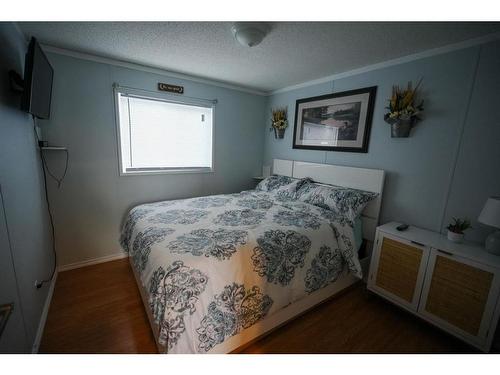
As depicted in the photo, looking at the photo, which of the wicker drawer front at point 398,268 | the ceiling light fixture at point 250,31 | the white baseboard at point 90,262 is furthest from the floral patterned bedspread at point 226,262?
the ceiling light fixture at point 250,31

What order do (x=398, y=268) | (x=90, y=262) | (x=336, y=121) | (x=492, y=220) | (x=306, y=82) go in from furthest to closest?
(x=306, y=82), (x=336, y=121), (x=90, y=262), (x=398, y=268), (x=492, y=220)

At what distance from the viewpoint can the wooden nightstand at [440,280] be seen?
1.44m

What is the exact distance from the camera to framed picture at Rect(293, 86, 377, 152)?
8.00ft

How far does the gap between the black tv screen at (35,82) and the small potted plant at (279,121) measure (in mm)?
2670

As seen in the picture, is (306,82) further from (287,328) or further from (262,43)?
(287,328)

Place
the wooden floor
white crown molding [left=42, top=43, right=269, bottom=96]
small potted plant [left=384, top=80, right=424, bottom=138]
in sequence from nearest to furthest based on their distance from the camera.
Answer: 1. the wooden floor
2. small potted plant [left=384, top=80, right=424, bottom=138]
3. white crown molding [left=42, top=43, right=269, bottom=96]

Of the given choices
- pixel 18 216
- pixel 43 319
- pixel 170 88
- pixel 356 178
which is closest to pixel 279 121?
pixel 356 178

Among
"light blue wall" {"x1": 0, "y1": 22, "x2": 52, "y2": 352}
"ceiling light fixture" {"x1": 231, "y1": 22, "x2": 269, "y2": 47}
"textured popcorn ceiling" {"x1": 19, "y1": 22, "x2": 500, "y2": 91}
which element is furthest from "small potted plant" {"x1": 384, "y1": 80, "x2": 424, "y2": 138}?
"light blue wall" {"x1": 0, "y1": 22, "x2": 52, "y2": 352}

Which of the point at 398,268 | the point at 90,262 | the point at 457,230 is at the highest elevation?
the point at 457,230

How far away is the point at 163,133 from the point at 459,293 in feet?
11.0

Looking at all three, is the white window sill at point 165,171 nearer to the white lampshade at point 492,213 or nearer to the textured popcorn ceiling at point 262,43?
the textured popcorn ceiling at point 262,43

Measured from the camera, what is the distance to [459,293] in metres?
1.55

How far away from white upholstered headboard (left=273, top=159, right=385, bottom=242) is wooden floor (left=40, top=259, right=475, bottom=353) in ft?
2.49

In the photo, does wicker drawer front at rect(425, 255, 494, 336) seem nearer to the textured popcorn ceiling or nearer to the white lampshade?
the white lampshade
